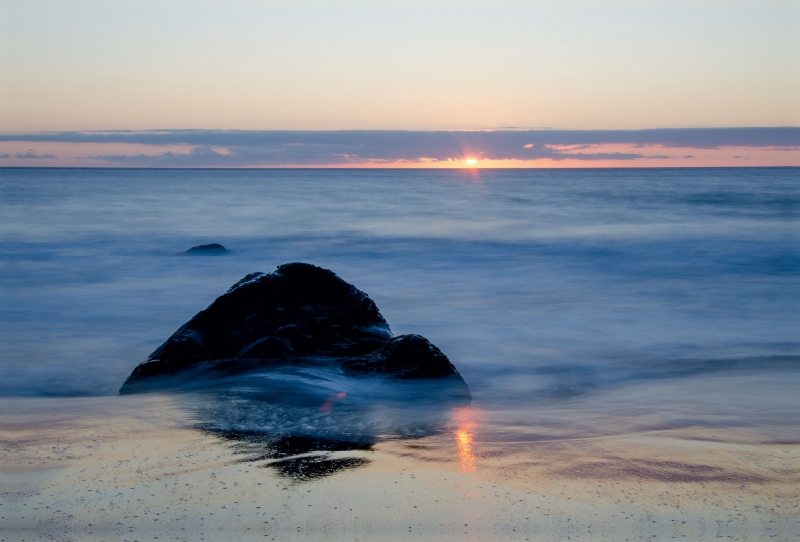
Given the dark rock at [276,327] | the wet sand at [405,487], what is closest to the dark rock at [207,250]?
the dark rock at [276,327]

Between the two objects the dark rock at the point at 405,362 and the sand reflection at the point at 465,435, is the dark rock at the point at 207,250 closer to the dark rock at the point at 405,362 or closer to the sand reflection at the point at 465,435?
the dark rock at the point at 405,362

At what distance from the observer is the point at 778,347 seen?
7.47 m

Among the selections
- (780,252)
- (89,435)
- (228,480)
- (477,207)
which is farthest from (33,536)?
(477,207)

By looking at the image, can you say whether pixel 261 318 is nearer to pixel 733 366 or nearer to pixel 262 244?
pixel 733 366

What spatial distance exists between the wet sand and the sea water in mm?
625

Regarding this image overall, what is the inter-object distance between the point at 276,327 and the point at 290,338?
0.16 meters

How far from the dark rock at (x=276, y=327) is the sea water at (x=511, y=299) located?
810mm

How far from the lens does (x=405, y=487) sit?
3.33 metres

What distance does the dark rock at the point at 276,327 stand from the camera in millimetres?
5512

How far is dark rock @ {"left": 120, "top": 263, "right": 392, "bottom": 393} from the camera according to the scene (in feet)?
18.1

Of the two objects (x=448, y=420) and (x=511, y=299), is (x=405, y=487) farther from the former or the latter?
(x=511, y=299)

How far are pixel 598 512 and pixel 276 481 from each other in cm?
143

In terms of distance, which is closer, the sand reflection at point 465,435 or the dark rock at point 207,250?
the sand reflection at point 465,435

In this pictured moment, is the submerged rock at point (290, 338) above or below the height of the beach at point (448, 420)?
above
